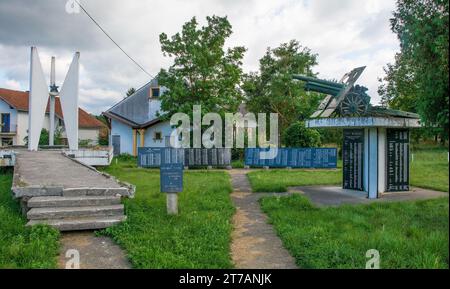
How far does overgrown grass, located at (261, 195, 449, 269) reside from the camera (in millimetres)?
5230

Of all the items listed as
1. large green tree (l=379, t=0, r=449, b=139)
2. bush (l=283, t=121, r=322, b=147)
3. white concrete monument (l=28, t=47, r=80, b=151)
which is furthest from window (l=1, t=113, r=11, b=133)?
large green tree (l=379, t=0, r=449, b=139)

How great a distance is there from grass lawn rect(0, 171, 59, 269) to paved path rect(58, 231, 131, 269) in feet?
0.55

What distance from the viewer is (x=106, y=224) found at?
6.89 m

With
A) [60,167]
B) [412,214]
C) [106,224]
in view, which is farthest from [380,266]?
[60,167]

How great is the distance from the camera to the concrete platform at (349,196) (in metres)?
10.2

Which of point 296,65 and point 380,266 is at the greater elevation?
point 296,65

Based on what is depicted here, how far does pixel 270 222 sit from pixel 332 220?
131 centimetres

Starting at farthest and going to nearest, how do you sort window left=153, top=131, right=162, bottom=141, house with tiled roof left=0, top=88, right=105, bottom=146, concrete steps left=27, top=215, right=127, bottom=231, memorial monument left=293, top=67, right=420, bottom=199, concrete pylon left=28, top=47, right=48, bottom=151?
house with tiled roof left=0, top=88, right=105, bottom=146, window left=153, top=131, right=162, bottom=141, concrete pylon left=28, top=47, right=48, bottom=151, memorial monument left=293, top=67, right=420, bottom=199, concrete steps left=27, top=215, right=127, bottom=231

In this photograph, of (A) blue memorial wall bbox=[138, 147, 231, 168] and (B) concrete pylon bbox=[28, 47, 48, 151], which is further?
(A) blue memorial wall bbox=[138, 147, 231, 168]

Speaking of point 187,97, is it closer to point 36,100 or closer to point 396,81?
point 36,100

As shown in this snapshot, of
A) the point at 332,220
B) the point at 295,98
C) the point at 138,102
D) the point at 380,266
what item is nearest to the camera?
the point at 380,266

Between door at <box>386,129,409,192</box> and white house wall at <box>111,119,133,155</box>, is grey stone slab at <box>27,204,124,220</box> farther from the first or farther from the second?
white house wall at <box>111,119,133,155</box>

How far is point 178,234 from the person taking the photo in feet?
21.5

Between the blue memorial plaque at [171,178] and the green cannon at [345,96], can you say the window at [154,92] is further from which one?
the blue memorial plaque at [171,178]
